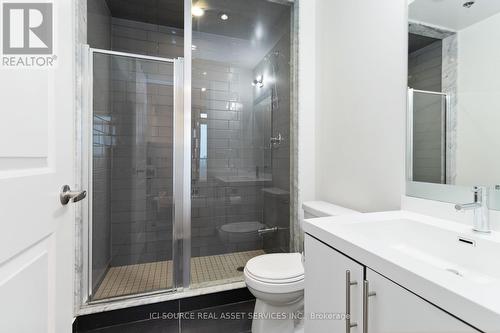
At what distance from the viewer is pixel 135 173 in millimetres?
2225

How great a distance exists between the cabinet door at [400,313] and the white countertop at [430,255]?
0.07ft

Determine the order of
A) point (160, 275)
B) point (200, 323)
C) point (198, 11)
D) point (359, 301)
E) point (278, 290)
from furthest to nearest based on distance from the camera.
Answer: point (198, 11) < point (160, 275) < point (200, 323) < point (278, 290) < point (359, 301)

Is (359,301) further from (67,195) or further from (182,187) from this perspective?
(182,187)

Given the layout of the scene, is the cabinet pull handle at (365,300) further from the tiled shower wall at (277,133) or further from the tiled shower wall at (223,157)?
the tiled shower wall at (223,157)

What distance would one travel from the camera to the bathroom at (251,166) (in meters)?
0.65

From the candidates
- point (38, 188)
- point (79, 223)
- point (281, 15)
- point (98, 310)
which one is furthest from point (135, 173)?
point (281, 15)

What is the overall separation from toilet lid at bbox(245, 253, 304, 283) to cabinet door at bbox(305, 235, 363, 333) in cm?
29

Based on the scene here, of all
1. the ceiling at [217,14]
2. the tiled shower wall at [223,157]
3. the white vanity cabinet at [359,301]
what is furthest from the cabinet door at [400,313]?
the ceiling at [217,14]

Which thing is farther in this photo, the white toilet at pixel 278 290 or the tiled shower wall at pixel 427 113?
the white toilet at pixel 278 290

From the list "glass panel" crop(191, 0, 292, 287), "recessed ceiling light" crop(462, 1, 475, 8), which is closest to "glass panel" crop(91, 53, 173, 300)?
"glass panel" crop(191, 0, 292, 287)

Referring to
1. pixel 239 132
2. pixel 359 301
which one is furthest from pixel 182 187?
pixel 359 301

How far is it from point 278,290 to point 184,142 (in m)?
1.26

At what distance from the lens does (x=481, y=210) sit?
86cm

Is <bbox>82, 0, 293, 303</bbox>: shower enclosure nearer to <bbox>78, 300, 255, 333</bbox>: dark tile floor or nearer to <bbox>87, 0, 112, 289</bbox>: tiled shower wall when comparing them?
<bbox>87, 0, 112, 289</bbox>: tiled shower wall
